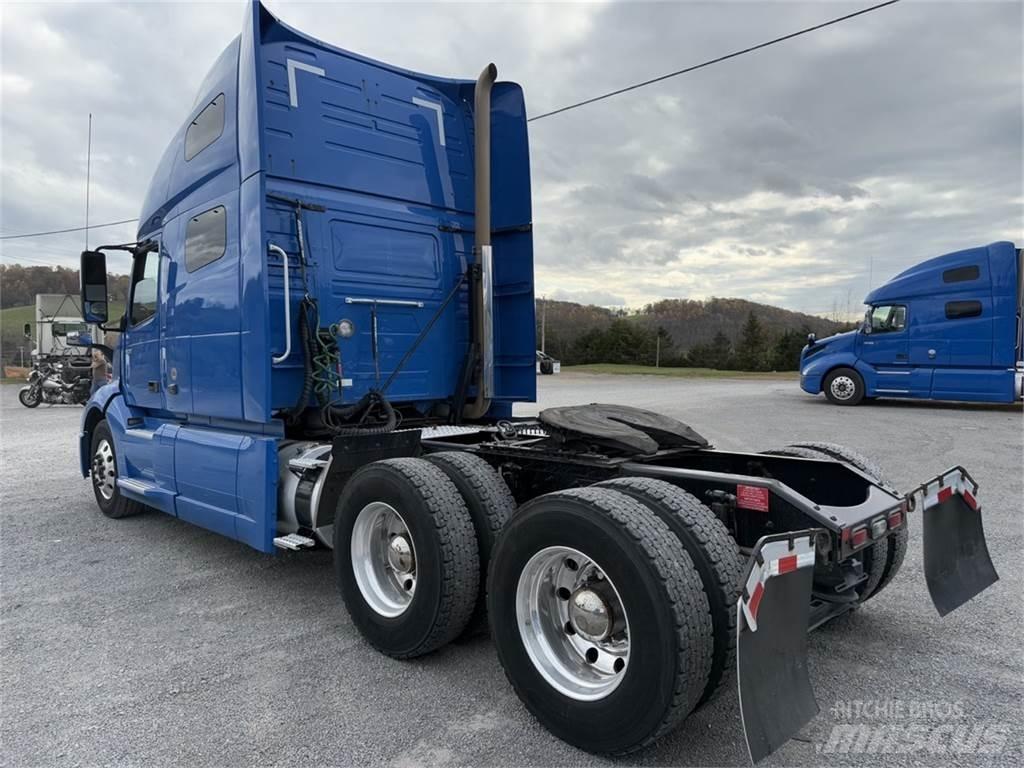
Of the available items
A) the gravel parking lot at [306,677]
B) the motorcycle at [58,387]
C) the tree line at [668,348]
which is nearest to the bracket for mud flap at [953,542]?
the gravel parking lot at [306,677]

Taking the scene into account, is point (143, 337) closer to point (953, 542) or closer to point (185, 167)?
point (185, 167)

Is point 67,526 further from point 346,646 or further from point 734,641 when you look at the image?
point 734,641

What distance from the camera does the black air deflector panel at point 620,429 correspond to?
11.5 feet

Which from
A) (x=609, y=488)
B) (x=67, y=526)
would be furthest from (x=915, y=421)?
(x=67, y=526)

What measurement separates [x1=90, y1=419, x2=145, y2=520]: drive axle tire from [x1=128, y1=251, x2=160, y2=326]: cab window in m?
1.16

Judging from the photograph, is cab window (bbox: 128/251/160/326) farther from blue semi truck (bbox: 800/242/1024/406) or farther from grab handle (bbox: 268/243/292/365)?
blue semi truck (bbox: 800/242/1024/406)

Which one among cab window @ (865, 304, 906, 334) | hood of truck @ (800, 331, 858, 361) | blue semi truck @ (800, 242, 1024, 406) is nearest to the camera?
blue semi truck @ (800, 242, 1024, 406)

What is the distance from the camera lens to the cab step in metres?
4.05

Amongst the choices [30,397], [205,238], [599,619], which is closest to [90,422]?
[205,238]

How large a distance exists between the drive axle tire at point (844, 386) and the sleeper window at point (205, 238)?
1657 cm

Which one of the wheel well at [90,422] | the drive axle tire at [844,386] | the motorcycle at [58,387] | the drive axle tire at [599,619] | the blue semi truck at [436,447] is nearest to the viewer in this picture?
the drive axle tire at [599,619]

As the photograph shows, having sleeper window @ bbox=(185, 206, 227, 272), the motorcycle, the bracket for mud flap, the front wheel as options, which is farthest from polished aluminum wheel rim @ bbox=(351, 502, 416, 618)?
the front wheel

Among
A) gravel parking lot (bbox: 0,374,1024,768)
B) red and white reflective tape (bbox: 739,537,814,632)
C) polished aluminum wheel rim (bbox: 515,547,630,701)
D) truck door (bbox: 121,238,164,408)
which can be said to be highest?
truck door (bbox: 121,238,164,408)

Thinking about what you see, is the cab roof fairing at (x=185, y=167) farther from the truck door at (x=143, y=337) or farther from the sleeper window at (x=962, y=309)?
the sleeper window at (x=962, y=309)
